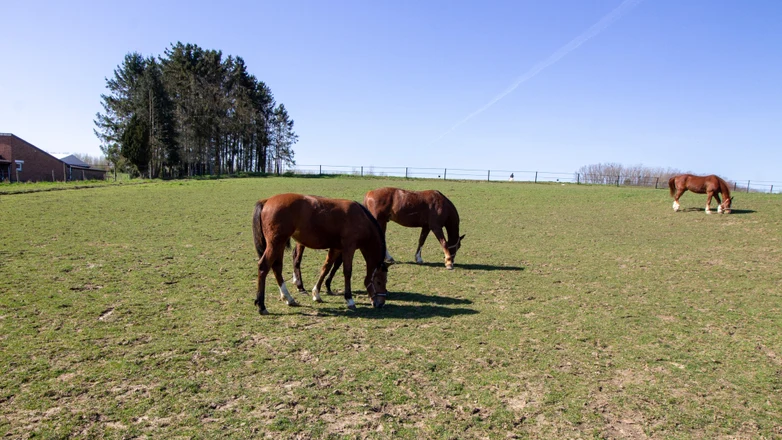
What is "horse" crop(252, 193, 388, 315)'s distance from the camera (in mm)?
6398

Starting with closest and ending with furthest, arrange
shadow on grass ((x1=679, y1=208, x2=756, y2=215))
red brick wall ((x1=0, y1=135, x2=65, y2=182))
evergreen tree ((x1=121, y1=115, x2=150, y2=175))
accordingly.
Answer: shadow on grass ((x1=679, y1=208, x2=756, y2=215)) < evergreen tree ((x1=121, y1=115, x2=150, y2=175)) < red brick wall ((x1=0, y1=135, x2=65, y2=182))

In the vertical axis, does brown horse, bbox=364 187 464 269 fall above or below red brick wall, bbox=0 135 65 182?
below

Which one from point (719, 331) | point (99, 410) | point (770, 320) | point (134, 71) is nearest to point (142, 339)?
point (99, 410)

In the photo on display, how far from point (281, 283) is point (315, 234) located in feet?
3.05

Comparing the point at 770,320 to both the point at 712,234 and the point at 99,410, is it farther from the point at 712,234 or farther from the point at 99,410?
the point at 712,234

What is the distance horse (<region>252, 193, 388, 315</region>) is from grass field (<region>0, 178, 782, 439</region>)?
40 centimetres

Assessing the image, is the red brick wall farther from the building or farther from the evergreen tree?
the evergreen tree

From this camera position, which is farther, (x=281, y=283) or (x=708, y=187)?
(x=708, y=187)

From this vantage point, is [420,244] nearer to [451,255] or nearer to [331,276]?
[451,255]

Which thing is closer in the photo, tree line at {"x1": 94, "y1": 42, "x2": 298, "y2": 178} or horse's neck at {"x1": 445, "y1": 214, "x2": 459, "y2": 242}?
horse's neck at {"x1": 445, "y1": 214, "x2": 459, "y2": 242}

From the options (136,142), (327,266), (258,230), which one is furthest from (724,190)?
(136,142)

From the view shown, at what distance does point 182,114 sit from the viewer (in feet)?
172

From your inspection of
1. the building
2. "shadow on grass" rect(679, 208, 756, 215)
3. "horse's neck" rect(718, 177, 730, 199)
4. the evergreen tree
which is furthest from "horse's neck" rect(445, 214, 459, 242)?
the building

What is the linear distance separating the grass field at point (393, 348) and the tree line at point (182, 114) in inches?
1592
